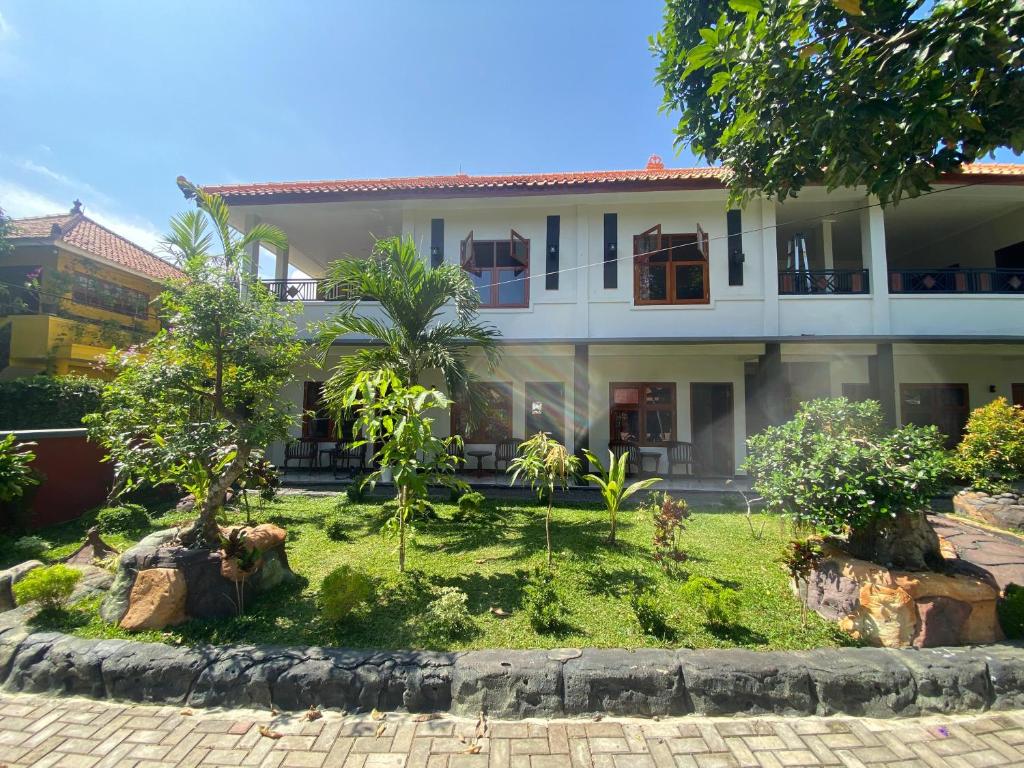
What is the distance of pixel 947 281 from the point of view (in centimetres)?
961

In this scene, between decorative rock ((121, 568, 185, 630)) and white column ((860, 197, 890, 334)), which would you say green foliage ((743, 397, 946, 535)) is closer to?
decorative rock ((121, 568, 185, 630))

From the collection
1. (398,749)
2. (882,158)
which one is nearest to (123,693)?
(398,749)

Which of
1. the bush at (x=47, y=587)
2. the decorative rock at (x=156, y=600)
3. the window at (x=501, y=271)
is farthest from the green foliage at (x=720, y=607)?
the window at (x=501, y=271)

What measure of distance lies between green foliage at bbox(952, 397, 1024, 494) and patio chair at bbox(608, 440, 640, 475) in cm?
518

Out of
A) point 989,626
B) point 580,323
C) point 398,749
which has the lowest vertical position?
point 398,749

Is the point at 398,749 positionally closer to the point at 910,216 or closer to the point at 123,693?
the point at 123,693

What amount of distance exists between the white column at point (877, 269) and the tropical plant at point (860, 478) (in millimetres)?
6959

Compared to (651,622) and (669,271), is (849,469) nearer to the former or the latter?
(651,622)

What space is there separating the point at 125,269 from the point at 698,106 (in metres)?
18.2

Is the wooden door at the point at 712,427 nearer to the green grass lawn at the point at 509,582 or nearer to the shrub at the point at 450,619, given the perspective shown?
the green grass lawn at the point at 509,582

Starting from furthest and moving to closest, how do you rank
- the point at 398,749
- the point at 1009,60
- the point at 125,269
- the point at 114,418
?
1. the point at 125,269
2. the point at 114,418
3. the point at 1009,60
4. the point at 398,749

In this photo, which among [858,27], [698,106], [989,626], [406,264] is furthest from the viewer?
[406,264]

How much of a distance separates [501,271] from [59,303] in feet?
44.6

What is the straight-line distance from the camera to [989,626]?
3.04 meters
